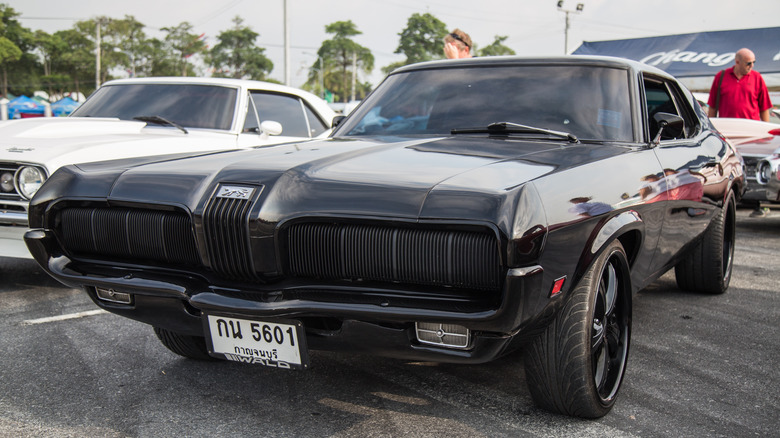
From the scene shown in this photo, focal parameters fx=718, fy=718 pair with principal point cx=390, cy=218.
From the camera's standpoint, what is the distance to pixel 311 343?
2.41 metres

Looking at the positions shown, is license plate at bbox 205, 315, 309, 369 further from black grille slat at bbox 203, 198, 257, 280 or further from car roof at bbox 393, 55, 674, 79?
car roof at bbox 393, 55, 674, 79

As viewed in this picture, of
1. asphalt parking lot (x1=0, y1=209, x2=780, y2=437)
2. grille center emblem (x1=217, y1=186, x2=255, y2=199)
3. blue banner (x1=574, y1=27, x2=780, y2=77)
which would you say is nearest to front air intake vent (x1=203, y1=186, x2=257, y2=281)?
grille center emblem (x1=217, y1=186, x2=255, y2=199)

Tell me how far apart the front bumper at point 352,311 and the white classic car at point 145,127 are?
200 cm

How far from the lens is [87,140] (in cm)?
502

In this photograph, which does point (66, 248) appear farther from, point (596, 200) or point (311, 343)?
point (596, 200)

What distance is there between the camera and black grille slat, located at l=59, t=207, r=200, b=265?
2.54 m

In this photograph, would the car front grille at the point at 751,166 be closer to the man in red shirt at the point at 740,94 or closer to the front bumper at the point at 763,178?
the front bumper at the point at 763,178

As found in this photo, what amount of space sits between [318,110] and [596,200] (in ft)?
16.6

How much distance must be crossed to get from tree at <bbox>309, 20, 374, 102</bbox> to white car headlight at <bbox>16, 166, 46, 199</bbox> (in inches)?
3810

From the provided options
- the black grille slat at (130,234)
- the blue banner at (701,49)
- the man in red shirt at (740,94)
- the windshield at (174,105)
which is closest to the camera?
the black grille slat at (130,234)

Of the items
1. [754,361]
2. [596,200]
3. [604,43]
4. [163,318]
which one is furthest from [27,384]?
[604,43]

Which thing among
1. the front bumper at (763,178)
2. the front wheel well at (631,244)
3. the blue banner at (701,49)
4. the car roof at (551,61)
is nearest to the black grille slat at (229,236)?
the front wheel well at (631,244)

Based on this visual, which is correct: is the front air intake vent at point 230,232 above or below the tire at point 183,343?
above

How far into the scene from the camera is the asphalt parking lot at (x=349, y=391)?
8.61 ft
